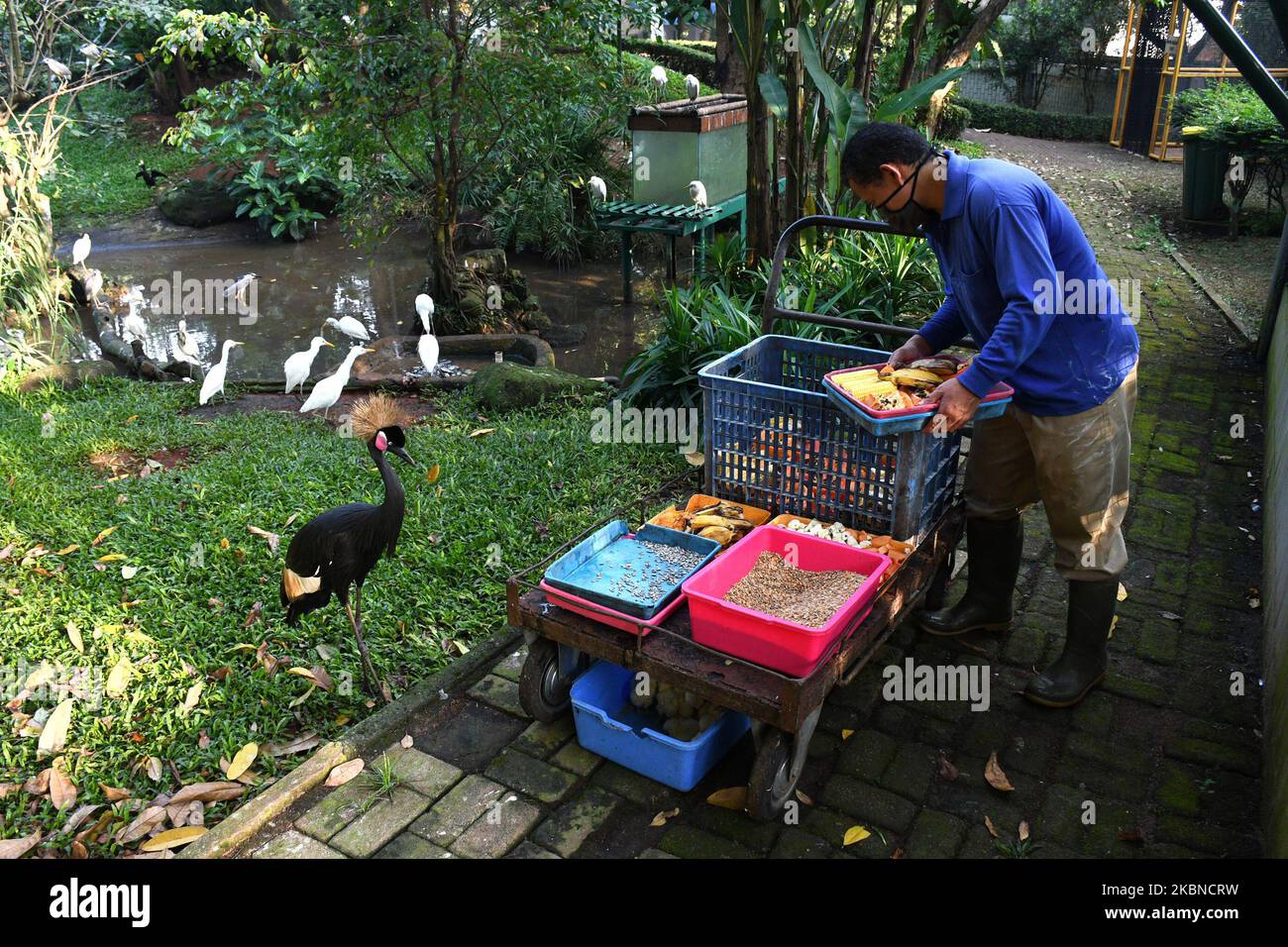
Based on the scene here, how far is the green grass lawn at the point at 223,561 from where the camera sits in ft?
11.9

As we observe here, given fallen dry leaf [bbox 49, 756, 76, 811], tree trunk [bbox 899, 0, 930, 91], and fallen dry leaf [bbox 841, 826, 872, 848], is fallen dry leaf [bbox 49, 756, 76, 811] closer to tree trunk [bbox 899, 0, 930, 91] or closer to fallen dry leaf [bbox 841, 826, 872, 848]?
fallen dry leaf [bbox 841, 826, 872, 848]

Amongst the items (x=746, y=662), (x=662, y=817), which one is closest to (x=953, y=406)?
(x=746, y=662)

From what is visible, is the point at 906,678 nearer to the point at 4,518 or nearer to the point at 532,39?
the point at 4,518

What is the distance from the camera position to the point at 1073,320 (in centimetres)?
324

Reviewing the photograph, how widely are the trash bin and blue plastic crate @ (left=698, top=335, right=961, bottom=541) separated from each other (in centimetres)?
918

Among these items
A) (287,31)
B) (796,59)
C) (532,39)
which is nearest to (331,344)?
(287,31)

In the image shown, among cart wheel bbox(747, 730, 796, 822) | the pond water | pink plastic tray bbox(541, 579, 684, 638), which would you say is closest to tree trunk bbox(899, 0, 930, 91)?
the pond water

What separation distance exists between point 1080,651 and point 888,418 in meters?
1.27

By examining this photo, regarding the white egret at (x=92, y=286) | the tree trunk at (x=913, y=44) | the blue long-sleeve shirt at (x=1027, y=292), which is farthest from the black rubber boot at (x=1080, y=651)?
the white egret at (x=92, y=286)

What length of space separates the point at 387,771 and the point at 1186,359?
644cm

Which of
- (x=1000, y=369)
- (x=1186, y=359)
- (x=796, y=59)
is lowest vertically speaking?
(x=1186, y=359)

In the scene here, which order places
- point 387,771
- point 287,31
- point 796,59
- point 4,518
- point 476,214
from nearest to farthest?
point 387,771
point 4,518
point 796,59
point 287,31
point 476,214

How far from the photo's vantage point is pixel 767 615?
2848mm

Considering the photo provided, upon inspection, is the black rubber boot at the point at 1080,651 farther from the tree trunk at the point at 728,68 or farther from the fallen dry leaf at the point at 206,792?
the tree trunk at the point at 728,68
